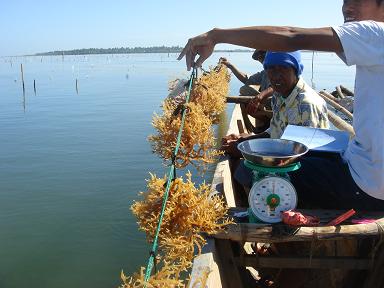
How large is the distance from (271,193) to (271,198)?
35 millimetres

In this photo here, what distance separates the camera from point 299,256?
250 cm

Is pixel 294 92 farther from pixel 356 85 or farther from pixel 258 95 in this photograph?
pixel 258 95

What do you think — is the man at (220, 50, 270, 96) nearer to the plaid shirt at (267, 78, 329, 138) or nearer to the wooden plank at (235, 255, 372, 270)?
the plaid shirt at (267, 78, 329, 138)

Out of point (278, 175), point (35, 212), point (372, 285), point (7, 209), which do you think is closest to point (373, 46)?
point (278, 175)

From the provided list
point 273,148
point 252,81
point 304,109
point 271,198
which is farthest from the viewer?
point 252,81

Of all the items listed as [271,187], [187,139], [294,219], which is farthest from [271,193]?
[187,139]

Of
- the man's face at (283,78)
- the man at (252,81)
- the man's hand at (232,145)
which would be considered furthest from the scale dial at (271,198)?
the man at (252,81)

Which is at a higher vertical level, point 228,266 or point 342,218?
point 342,218

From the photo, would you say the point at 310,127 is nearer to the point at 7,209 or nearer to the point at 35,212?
the point at 35,212

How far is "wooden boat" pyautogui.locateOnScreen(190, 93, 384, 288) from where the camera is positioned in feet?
7.29

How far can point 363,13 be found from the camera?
226 centimetres

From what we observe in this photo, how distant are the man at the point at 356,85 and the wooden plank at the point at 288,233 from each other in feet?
0.87

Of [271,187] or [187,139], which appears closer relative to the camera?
[271,187]

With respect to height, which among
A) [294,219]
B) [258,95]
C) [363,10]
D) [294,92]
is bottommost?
[294,219]
